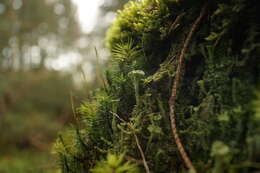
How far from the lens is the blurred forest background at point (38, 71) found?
607cm

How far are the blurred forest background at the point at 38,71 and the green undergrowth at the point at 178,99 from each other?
335 cm

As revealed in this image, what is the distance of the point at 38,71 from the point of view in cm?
754

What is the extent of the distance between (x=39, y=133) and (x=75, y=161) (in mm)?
5908

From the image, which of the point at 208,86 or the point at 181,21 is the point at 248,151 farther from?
the point at 181,21

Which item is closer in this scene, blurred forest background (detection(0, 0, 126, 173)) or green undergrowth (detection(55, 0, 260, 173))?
green undergrowth (detection(55, 0, 260, 173))

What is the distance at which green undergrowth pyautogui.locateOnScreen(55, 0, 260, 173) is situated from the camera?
2.34ft

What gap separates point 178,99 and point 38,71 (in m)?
7.44

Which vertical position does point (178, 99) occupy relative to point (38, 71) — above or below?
below

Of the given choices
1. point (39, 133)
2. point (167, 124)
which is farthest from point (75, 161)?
point (39, 133)

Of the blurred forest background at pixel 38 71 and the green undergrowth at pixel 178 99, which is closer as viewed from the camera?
the green undergrowth at pixel 178 99

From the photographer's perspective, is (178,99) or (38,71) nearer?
(178,99)

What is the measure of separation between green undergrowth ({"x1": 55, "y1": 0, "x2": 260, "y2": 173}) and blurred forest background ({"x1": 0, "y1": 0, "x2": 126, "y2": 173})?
3354 mm

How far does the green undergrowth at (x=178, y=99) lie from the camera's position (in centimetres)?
71

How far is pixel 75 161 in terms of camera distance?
3.21 ft
